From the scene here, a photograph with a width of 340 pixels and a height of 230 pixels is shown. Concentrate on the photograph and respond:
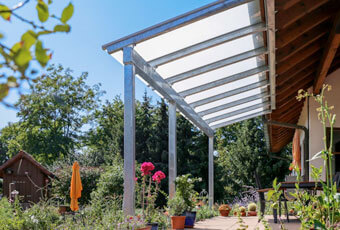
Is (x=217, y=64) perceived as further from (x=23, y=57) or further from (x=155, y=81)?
(x=23, y=57)

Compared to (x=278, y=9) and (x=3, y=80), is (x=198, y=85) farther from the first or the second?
(x=3, y=80)

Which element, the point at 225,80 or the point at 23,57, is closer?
the point at 23,57

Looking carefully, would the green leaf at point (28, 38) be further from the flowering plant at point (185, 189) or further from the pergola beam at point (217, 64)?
the flowering plant at point (185, 189)

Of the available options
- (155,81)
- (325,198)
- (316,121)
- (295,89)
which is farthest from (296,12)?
(316,121)

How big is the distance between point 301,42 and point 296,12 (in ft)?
4.11

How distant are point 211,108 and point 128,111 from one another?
465 cm

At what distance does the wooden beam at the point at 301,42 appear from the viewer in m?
6.05

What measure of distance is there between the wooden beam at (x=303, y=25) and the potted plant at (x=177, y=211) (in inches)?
124

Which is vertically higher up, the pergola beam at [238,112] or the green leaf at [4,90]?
the pergola beam at [238,112]

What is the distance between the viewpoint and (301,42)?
20.0 feet

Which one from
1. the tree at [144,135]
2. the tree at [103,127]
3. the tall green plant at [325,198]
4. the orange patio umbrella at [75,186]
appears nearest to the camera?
the tall green plant at [325,198]

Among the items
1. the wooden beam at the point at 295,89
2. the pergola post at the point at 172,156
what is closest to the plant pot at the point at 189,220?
the pergola post at the point at 172,156

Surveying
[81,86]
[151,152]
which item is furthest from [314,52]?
[81,86]

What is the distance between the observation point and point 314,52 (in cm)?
690
